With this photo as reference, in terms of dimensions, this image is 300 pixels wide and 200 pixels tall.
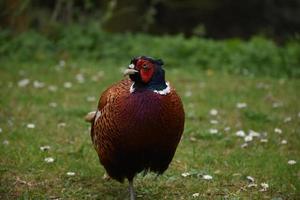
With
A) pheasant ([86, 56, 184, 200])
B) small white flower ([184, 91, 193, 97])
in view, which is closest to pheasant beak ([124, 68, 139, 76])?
pheasant ([86, 56, 184, 200])

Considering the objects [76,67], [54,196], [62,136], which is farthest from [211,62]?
[54,196]

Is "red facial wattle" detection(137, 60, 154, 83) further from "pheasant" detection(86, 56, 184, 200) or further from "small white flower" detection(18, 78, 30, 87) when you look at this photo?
"small white flower" detection(18, 78, 30, 87)

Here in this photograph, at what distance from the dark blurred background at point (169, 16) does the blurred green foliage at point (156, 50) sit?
1.68 feet

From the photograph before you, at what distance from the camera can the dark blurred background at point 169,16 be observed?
11617 mm

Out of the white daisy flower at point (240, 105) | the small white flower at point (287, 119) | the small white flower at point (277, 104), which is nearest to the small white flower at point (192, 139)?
the small white flower at point (287, 119)

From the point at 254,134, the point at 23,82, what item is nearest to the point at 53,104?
the point at 23,82

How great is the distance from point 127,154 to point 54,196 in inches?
33.7

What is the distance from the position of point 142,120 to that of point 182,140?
2333 millimetres

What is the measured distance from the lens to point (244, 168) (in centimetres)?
555

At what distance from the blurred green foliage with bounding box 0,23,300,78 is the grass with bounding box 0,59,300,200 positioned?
49cm

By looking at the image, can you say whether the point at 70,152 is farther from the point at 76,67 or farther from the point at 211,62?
the point at 211,62

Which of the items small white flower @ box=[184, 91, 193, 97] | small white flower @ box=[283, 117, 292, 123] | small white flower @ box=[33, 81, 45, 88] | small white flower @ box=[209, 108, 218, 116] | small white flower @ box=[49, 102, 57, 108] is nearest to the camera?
small white flower @ box=[283, 117, 292, 123]

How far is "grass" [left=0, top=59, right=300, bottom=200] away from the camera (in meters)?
5.02

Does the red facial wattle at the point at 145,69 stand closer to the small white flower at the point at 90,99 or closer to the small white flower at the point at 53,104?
the small white flower at the point at 53,104
